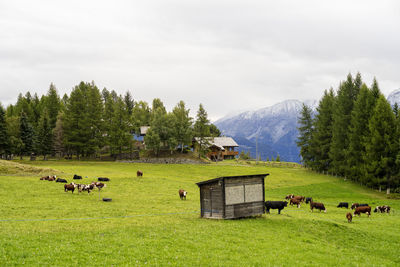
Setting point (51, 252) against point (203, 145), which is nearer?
point (51, 252)

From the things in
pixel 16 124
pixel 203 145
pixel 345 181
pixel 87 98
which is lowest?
pixel 345 181

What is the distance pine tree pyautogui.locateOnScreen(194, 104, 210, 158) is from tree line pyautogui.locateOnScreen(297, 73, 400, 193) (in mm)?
27133

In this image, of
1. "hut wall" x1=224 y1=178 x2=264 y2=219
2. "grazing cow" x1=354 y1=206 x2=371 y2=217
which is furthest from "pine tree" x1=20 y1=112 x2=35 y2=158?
"grazing cow" x1=354 y1=206 x2=371 y2=217

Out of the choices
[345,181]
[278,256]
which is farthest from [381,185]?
[278,256]

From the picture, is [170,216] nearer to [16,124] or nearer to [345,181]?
[345,181]

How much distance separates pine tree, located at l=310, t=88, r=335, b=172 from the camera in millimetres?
76250

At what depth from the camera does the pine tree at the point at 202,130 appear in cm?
9219

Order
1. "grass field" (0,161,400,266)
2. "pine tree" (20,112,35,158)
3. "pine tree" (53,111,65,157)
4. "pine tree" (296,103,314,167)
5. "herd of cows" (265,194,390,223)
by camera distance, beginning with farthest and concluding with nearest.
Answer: "pine tree" (53,111,65,157), "pine tree" (20,112,35,158), "pine tree" (296,103,314,167), "herd of cows" (265,194,390,223), "grass field" (0,161,400,266)

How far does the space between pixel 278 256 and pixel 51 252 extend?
11.3 meters

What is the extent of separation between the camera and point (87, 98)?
8862 centimetres

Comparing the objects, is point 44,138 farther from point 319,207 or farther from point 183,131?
point 319,207

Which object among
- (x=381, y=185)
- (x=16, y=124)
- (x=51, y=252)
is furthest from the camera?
(x=16, y=124)

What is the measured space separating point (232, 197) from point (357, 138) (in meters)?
46.0

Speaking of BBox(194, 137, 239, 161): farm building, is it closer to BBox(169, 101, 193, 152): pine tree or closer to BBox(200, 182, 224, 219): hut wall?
BBox(169, 101, 193, 152): pine tree
